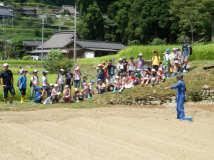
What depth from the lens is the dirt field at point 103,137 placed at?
6195 millimetres

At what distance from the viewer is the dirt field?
6195 millimetres

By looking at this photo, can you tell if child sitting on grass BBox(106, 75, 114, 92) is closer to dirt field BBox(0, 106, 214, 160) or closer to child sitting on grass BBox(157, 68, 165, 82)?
child sitting on grass BBox(157, 68, 165, 82)

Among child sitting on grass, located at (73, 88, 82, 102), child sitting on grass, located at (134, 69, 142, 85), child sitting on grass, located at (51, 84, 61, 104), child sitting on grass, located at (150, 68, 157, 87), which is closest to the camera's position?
child sitting on grass, located at (51, 84, 61, 104)

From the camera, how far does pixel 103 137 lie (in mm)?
7492

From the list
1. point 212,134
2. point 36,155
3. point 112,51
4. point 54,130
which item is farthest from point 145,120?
point 112,51

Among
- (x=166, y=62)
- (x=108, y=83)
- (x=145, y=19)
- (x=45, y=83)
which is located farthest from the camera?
(x=145, y=19)

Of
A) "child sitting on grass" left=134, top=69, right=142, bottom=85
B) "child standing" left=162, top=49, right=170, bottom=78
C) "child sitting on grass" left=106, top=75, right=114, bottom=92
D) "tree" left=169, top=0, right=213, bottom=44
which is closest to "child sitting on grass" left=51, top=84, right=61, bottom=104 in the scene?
"child sitting on grass" left=106, top=75, right=114, bottom=92

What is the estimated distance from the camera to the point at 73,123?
9086 millimetres

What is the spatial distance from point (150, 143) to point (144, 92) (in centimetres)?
728

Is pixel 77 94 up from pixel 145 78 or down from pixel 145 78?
down

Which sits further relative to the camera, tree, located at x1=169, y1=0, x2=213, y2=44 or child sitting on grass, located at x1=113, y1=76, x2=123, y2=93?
tree, located at x1=169, y1=0, x2=213, y2=44

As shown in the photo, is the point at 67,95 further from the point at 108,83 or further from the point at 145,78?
the point at 145,78

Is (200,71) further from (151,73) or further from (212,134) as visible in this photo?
(212,134)

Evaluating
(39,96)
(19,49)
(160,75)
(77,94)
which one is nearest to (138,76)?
(160,75)
